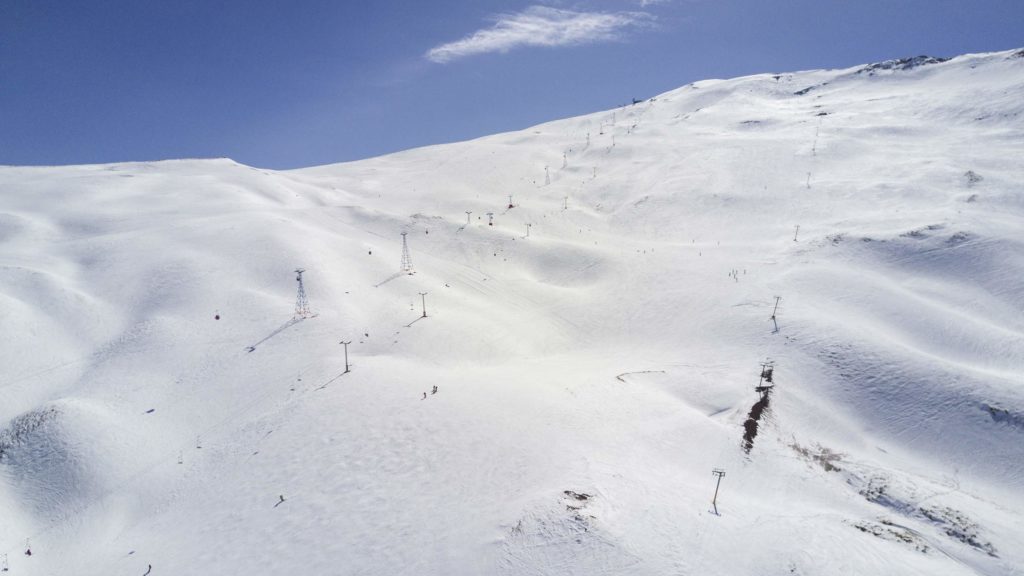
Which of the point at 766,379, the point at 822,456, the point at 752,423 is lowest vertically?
the point at 822,456

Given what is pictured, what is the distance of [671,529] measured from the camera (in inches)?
687

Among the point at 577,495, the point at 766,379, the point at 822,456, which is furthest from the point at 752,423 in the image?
the point at 577,495

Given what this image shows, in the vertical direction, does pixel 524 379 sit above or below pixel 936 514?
above

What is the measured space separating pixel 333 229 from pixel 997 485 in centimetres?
5515

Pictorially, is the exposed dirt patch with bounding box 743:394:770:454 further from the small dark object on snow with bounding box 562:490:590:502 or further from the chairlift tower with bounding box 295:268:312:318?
the chairlift tower with bounding box 295:268:312:318

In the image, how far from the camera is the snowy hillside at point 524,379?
18.4m

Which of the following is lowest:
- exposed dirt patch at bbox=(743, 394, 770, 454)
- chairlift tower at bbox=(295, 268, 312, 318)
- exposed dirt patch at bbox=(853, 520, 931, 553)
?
exposed dirt patch at bbox=(853, 520, 931, 553)

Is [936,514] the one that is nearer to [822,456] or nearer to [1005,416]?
[822,456]

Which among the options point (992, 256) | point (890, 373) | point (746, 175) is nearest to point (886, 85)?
point (746, 175)

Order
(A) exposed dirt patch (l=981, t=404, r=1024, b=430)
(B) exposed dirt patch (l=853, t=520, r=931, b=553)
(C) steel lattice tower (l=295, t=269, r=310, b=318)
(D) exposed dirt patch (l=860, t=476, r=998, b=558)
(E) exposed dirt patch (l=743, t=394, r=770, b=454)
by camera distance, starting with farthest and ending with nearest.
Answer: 1. (C) steel lattice tower (l=295, t=269, r=310, b=318)
2. (A) exposed dirt patch (l=981, t=404, r=1024, b=430)
3. (E) exposed dirt patch (l=743, t=394, r=770, b=454)
4. (D) exposed dirt patch (l=860, t=476, r=998, b=558)
5. (B) exposed dirt patch (l=853, t=520, r=931, b=553)

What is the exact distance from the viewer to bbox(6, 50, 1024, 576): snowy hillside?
18.4 m

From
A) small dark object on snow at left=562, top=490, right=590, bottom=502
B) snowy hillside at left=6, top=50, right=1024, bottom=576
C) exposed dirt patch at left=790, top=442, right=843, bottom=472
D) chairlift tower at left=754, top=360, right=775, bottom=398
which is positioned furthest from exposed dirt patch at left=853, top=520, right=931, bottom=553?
small dark object on snow at left=562, top=490, right=590, bottom=502

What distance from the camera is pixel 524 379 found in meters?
30.0

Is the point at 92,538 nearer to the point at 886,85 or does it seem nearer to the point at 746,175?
the point at 746,175
